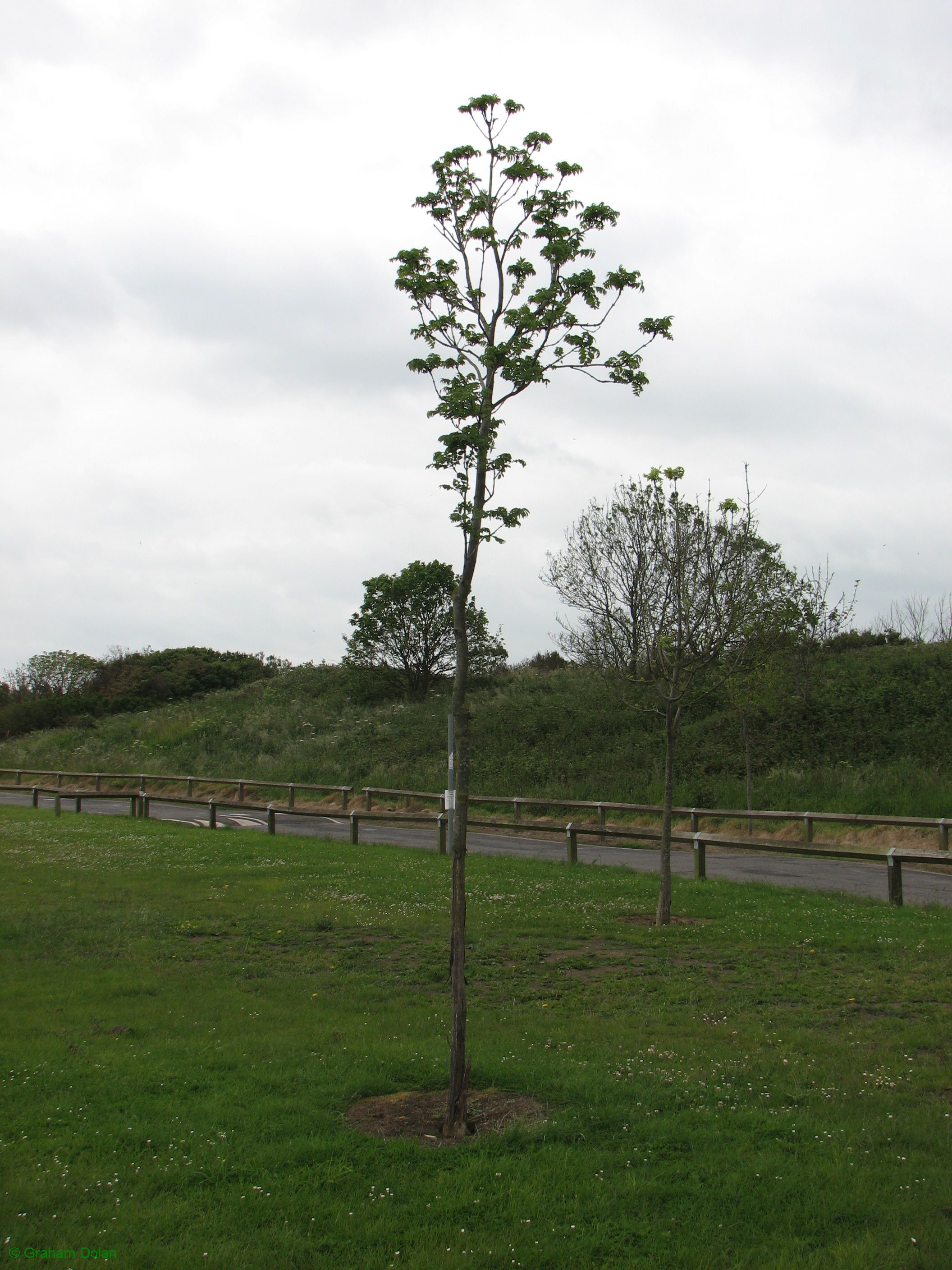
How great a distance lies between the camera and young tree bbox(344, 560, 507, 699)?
41969 millimetres

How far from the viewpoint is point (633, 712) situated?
3162cm

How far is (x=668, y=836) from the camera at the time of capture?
38.1 ft

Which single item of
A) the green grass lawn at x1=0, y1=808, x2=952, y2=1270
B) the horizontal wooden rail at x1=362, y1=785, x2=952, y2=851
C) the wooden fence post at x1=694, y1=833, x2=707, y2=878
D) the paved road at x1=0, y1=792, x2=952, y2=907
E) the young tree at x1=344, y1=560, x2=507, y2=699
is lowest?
the paved road at x1=0, y1=792, x2=952, y2=907

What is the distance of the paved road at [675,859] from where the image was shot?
49.5ft

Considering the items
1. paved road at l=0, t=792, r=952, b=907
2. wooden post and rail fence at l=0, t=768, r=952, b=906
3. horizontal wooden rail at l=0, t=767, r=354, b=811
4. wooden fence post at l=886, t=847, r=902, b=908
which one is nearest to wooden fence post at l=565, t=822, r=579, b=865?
wooden post and rail fence at l=0, t=768, r=952, b=906

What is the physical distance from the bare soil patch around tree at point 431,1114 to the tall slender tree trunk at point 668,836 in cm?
559

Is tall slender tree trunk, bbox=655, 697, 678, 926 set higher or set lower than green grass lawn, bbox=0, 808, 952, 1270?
higher

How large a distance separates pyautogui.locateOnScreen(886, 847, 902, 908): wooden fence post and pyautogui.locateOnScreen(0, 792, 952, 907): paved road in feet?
1.84

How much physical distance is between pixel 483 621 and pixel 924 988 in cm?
3623

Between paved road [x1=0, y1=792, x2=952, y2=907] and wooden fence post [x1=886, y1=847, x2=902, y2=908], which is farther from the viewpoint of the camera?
paved road [x1=0, y1=792, x2=952, y2=907]

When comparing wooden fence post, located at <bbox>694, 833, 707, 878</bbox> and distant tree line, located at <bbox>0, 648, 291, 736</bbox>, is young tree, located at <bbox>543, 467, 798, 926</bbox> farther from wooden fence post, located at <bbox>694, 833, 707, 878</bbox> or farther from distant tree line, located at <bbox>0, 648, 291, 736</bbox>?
distant tree line, located at <bbox>0, 648, 291, 736</bbox>

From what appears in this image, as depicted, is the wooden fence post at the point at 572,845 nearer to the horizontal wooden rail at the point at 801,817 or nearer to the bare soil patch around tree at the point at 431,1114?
the horizontal wooden rail at the point at 801,817

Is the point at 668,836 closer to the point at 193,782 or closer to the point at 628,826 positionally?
the point at 628,826

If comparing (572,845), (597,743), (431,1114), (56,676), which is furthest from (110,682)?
(431,1114)
